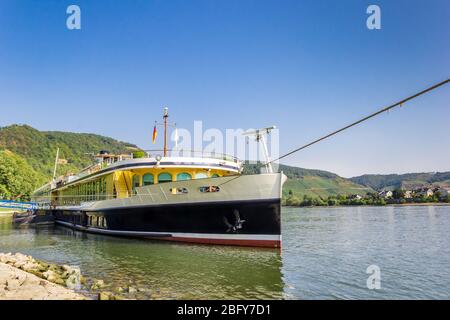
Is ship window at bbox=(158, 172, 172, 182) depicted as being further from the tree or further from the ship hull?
the tree

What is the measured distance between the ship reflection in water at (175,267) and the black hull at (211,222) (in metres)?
0.46

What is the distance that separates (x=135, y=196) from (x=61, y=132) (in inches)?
7863

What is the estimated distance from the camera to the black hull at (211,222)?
52.9ft

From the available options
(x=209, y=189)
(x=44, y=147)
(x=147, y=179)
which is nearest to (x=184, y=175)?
(x=147, y=179)

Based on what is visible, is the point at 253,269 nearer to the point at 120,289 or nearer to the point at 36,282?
the point at 120,289

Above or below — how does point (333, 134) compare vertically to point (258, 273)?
above

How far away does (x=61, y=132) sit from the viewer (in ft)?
645

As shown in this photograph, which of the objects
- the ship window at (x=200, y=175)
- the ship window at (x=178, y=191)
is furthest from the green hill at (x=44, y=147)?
the ship window at (x=178, y=191)

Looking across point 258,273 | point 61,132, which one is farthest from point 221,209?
point 61,132

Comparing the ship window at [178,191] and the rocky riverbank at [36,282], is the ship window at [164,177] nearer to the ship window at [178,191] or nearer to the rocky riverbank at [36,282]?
the ship window at [178,191]

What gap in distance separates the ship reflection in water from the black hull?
1.51 ft

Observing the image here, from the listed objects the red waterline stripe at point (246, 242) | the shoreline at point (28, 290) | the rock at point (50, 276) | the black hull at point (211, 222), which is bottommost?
the rock at point (50, 276)
